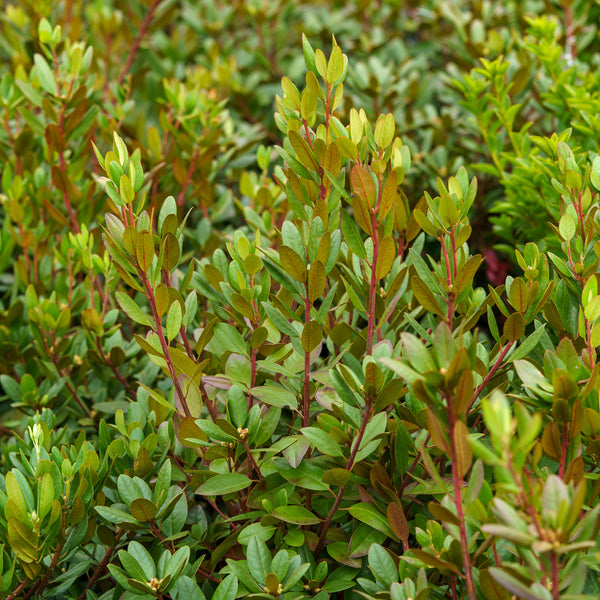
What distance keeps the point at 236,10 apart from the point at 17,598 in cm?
327

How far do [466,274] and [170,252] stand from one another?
62 centimetres

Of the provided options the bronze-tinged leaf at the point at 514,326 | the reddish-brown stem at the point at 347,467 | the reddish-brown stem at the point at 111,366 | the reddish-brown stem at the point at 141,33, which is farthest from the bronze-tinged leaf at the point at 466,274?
the reddish-brown stem at the point at 141,33

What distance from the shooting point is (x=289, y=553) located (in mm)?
1339

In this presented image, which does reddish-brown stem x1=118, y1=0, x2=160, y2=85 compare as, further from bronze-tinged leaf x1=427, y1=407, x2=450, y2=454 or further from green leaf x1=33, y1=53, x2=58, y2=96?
bronze-tinged leaf x1=427, y1=407, x2=450, y2=454

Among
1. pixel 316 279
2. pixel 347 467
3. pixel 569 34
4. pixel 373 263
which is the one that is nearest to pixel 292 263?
pixel 316 279

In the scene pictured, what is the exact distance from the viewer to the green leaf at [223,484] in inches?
51.6

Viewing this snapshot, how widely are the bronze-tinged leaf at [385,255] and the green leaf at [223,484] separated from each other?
1.62 feet

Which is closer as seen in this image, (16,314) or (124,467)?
(124,467)

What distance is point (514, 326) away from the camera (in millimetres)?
1310

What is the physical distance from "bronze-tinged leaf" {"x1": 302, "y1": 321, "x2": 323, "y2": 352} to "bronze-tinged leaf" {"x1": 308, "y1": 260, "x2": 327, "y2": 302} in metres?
0.08

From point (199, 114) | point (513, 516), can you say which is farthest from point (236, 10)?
point (513, 516)

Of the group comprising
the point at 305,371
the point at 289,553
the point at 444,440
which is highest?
the point at 444,440

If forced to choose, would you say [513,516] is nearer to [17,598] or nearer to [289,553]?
[289,553]

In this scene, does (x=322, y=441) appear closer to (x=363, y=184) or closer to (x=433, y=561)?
(x=433, y=561)
